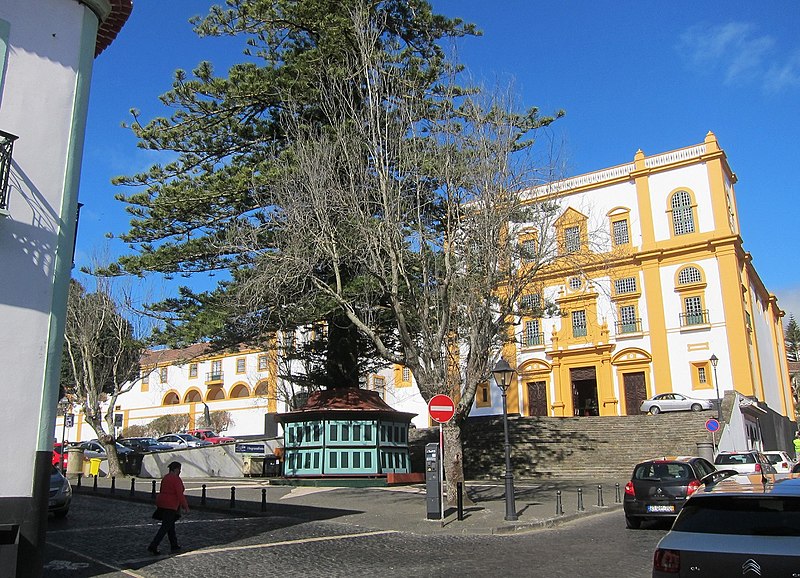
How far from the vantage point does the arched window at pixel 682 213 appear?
1652 inches

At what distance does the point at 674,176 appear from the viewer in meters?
42.6

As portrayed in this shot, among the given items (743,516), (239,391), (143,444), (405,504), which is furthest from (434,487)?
(239,391)

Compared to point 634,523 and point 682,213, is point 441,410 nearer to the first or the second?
point 634,523

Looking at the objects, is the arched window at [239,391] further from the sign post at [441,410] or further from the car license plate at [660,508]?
the car license plate at [660,508]

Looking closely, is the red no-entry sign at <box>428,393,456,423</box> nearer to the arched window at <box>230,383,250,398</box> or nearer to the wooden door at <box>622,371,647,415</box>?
the wooden door at <box>622,371,647,415</box>

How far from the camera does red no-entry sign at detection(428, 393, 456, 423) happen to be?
45.4ft

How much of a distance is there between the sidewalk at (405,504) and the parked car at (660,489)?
1838mm

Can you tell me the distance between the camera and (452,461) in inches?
609

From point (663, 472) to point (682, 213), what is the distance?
32.5 meters

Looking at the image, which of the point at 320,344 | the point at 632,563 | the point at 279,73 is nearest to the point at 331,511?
the point at 632,563

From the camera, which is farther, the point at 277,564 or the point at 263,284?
the point at 263,284

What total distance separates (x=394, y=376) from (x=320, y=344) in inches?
1137

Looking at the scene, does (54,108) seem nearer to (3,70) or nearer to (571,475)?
(3,70)

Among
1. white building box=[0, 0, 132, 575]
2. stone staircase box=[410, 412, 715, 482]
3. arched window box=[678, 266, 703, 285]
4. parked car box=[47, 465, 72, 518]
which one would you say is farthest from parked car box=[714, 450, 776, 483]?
white building box=[0, 0, 132, 575]
